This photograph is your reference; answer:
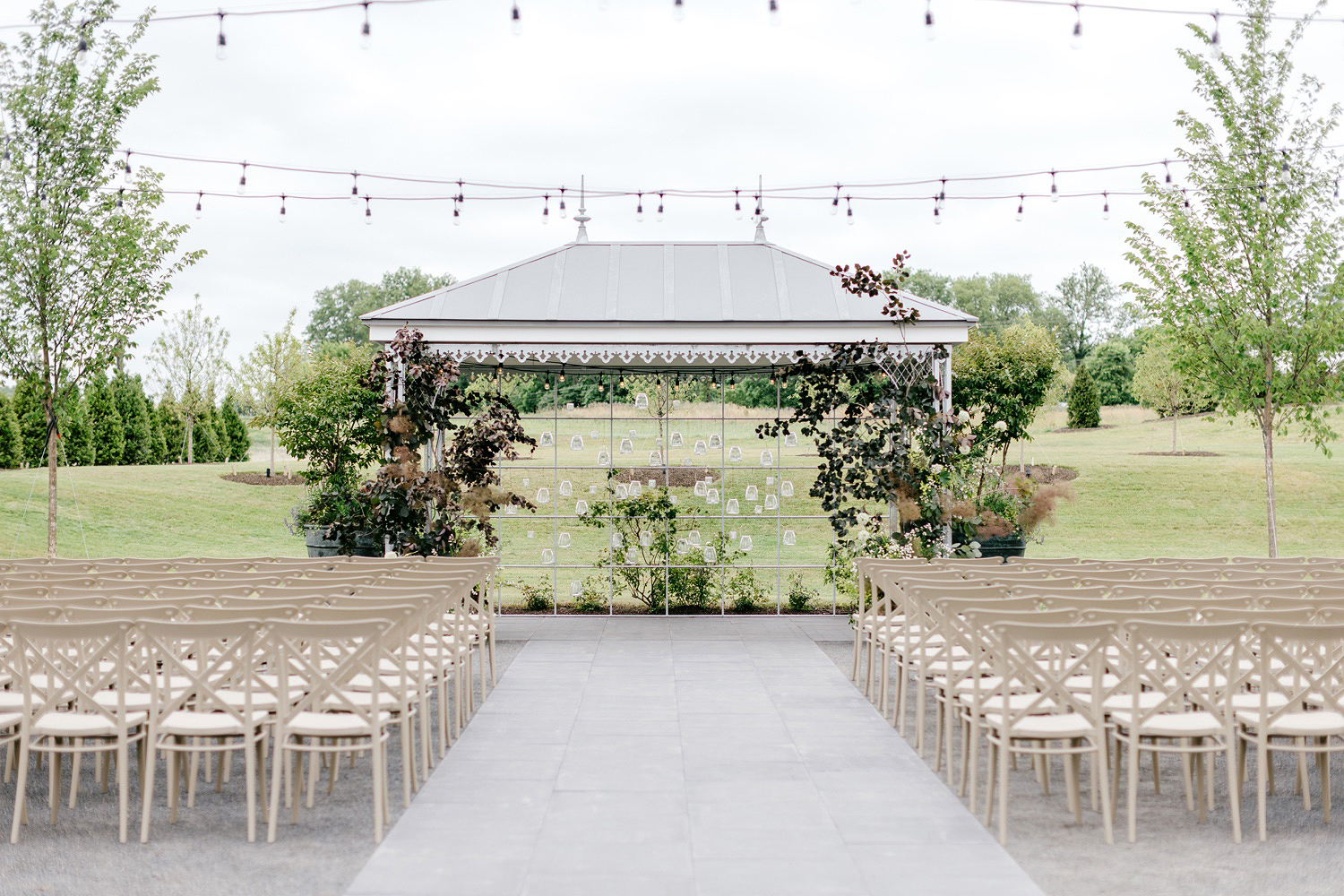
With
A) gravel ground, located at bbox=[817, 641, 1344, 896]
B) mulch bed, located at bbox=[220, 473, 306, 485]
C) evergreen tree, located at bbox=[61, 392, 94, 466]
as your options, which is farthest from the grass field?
gravel ground, located at bbox=[817, 641, 1344, 896]

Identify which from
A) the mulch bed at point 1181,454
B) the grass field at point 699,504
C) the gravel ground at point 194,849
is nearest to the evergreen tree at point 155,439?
the grass field at point 699,504

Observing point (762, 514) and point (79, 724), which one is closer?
point (79, 724)

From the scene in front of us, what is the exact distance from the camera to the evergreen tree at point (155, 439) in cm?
2625

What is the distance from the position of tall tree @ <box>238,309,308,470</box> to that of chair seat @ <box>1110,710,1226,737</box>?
73.6ft

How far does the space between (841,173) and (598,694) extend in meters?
7.82

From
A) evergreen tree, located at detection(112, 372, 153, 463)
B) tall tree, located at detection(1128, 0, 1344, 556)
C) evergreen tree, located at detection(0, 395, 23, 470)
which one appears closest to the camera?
tall tree, located at detection(1128, 0, 1344, 556)

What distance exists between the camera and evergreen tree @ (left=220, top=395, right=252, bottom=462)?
2844 cm

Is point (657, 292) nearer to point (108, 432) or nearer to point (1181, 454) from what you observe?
point (108, 432)

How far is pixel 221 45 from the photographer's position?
7848 millimetres

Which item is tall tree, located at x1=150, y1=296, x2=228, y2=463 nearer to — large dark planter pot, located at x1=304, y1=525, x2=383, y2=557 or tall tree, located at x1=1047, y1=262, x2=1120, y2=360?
large dark planter pot, located at x1=304, y1=525, x2=383, y2=557

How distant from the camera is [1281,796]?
541cm

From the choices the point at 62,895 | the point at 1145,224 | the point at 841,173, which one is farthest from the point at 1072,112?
the point at 62,895

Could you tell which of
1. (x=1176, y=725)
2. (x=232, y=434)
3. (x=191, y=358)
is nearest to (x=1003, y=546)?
(x=1176, y=725)

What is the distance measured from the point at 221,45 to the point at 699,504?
335 inches
